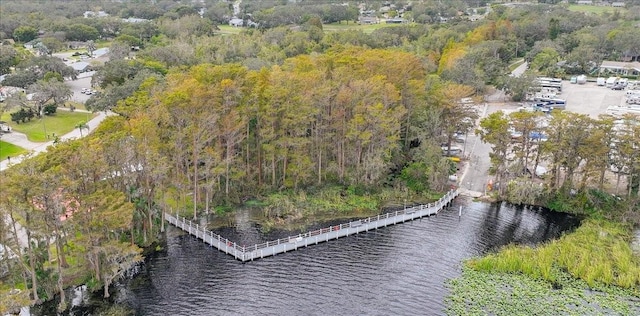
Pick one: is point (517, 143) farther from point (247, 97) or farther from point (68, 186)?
point (68, 186)

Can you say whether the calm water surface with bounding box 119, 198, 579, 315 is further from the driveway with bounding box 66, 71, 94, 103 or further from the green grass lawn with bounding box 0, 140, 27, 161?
the driveway with bounding box 66, 71, 94, 103

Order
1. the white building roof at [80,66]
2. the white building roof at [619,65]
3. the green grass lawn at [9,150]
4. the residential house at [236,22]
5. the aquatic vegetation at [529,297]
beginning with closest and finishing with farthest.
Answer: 1. the aquatic vegetation at [529,297]
2. the green grass lawn at [9,150]
3. the white building roof at [80,66]
4. the white building roof at [619,65]
5. the residential house at [236,22]

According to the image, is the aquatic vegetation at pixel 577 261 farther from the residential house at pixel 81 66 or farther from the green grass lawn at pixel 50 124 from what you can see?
the residential house at pixel 81 66

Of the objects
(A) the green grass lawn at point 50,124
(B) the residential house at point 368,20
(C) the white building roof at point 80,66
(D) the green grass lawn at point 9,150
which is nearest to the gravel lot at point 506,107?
(D) the green grass lawn at point 9,150

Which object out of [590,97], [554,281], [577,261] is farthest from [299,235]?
[590,97]

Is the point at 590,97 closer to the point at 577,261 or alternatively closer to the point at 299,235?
the point at 577,261

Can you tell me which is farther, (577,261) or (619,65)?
(619,65)
